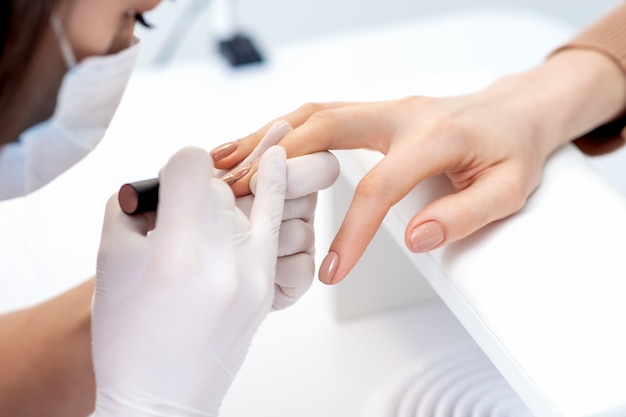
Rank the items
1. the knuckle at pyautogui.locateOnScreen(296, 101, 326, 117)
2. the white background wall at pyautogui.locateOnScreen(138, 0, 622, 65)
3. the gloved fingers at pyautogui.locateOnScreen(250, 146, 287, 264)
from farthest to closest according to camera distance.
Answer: the white background wall at pyautogui.locateOnScreen(138, 0, 622, 65) < the knuckle at pyautogui.locateOnScreen(296, 101, 326, 117) < the gloved fingers at pyautogui.locateOnScreen(250, 146, 287, 264)

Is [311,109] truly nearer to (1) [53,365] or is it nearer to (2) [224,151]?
(2) [224,151]

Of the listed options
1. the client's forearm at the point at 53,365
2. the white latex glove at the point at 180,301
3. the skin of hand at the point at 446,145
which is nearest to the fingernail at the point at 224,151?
the skin of hand at the point at 446,145

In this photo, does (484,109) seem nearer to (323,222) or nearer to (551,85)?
(551,85)

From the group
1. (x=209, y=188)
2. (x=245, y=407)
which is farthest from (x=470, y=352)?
(x=209, y=188)

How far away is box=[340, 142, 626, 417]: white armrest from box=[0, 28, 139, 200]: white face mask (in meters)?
0.29

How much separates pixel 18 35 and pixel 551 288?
1.48 ft

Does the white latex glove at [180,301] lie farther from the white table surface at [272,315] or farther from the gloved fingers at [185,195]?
the white table surface at [272,315]

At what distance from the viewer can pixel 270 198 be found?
2.18ft

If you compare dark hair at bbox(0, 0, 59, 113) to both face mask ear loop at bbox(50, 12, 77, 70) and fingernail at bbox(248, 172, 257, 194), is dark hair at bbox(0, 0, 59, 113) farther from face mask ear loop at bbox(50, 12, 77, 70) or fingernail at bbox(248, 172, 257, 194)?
fingernail at bbox(248, 172, 257, 194)

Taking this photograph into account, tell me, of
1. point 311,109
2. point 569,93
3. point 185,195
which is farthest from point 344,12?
point 185,195

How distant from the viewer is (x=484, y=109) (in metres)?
0.84

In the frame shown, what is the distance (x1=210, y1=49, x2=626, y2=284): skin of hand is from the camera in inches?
27.9

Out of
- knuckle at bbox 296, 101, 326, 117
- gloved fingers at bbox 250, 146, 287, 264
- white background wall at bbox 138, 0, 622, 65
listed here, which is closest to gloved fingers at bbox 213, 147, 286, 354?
gloved fingers at bbox 250, 146, 287, 264

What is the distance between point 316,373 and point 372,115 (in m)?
0.29
